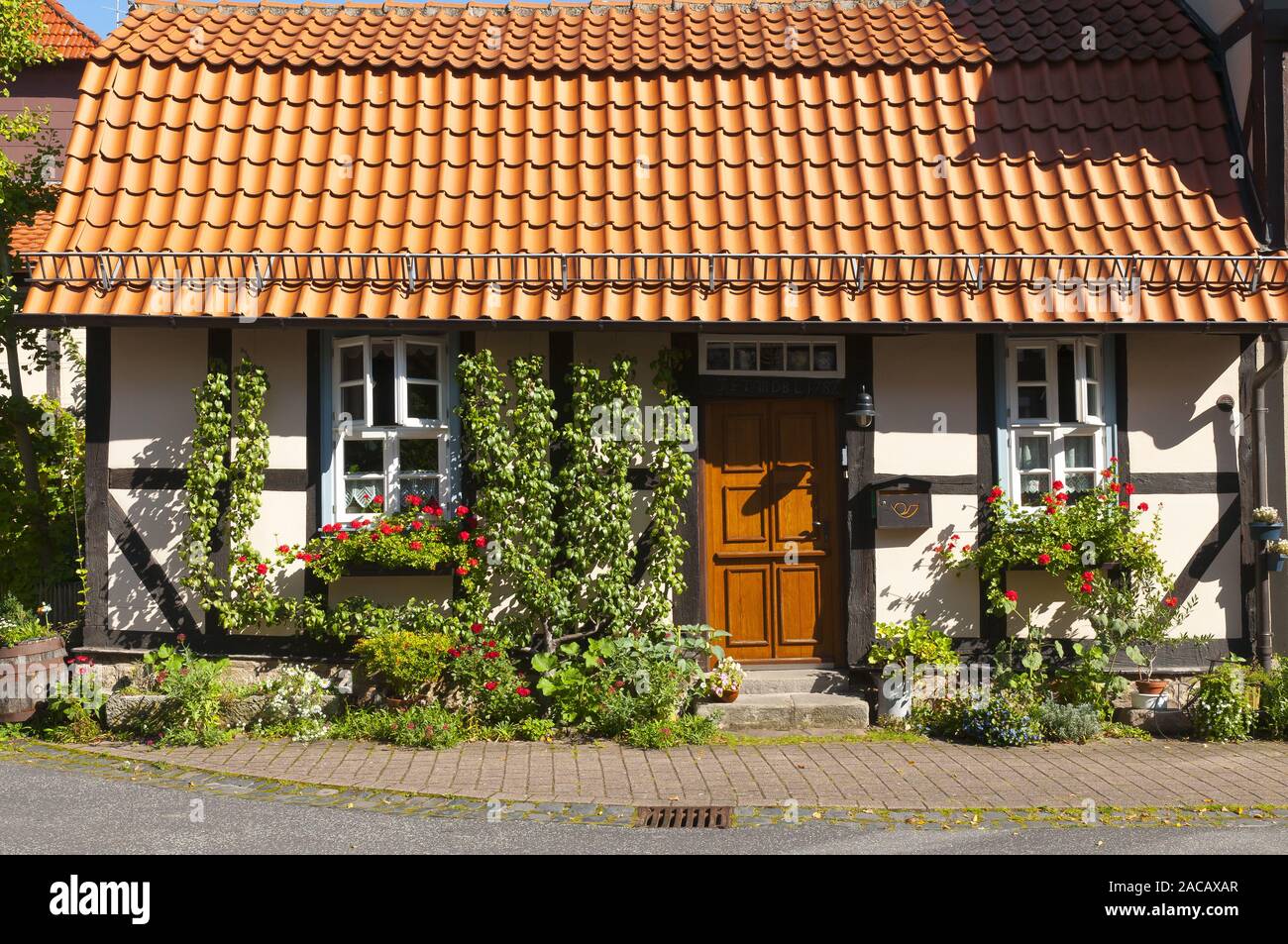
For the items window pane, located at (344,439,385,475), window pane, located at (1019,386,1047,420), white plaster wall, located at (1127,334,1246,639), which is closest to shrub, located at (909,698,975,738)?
white plaster wall, located at (1127,334,1246,639)

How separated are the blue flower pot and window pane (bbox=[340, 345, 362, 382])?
6573 mm

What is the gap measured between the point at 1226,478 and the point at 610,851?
5.66m

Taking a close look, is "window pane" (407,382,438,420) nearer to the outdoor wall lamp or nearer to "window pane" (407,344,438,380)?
"window pane" (407,344,438,380)

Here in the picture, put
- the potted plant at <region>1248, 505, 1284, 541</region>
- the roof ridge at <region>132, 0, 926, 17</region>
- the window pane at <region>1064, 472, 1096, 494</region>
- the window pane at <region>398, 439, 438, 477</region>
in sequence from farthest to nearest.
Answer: the roof ridge at <region>132, 0, 926, 17</region> < the window pane at <region>1064, 472, 1096, 494</region> < the window pane at <region>398, 439, 438, 477</region> < the potted plant at <region>1248, 505, 1284, 541</region>

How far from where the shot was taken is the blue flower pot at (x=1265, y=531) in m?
8.29

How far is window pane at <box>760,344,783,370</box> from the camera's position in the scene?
8633mm

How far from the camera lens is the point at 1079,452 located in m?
8.66

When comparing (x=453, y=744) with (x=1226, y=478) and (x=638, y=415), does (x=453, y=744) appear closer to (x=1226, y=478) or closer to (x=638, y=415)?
(x=638, y=415)

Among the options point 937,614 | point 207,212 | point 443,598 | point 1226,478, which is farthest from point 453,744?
point 1226,478

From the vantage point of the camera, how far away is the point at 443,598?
8414mm

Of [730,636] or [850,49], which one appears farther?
[850,49]

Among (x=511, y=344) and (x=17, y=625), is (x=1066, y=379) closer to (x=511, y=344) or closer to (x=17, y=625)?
(x=511, y=344)

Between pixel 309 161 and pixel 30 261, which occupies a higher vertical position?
pixel 309 161
